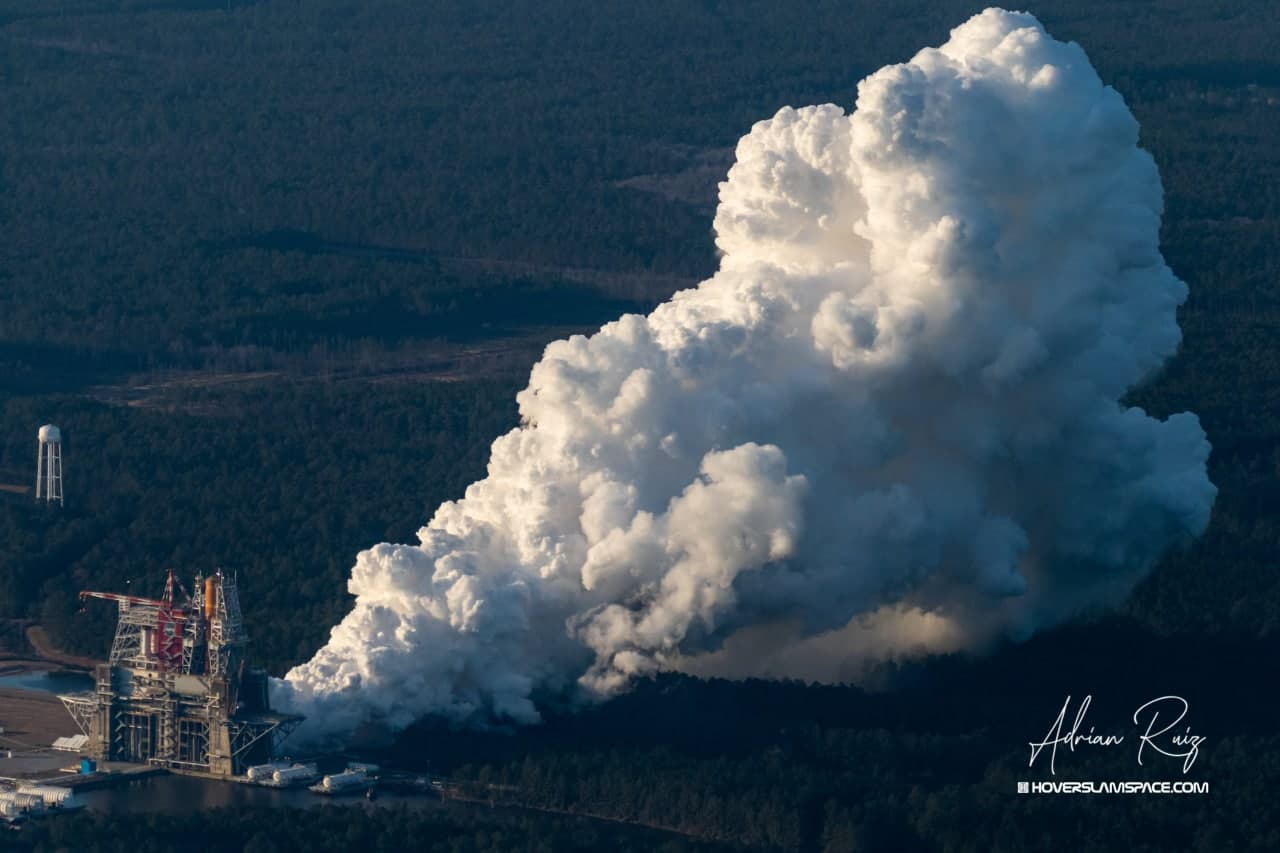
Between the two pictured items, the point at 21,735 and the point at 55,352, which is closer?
the point at 21,735

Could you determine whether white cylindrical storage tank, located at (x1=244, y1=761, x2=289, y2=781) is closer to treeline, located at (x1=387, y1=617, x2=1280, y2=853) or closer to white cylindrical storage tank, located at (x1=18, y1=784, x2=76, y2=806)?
treeline, located at (x1=387, y1=617, x2=1280, y2=853)

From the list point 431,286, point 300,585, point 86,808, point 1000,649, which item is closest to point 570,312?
point 431,286

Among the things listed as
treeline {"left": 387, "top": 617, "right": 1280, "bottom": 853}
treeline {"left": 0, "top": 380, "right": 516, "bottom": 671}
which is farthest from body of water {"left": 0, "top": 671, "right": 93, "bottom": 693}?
treeline {"left": 387, "top": 617, "right": 1280, "bottom": 853}

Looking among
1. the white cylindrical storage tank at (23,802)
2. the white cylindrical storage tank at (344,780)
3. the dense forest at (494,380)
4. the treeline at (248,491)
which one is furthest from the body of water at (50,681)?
the white cylindrical storage tank at (23,802)

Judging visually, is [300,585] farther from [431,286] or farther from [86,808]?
[431,286]
